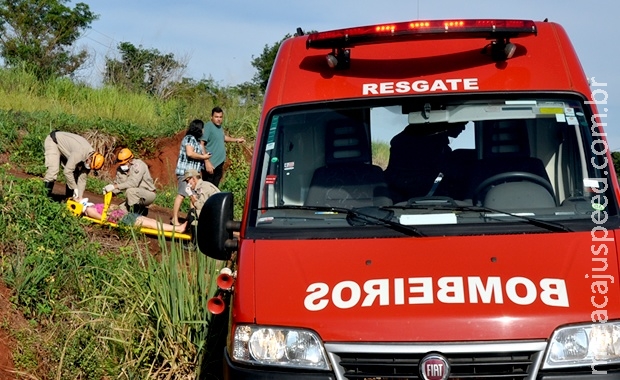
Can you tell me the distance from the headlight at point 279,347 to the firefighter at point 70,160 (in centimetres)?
943

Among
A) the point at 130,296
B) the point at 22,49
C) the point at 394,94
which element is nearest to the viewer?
the point at 394,94

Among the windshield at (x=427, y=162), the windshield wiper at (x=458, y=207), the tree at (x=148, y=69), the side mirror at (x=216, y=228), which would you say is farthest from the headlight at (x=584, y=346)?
the tree at (x=148, y=69)

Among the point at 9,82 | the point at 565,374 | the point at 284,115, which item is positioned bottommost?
the point at 565,374

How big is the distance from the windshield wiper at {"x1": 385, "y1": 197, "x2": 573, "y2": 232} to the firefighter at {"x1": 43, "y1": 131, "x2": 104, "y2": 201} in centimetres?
918

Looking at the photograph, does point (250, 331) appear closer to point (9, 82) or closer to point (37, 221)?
point (37, 221)

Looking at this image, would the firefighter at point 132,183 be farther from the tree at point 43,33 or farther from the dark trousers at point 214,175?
the tree at point 43,33

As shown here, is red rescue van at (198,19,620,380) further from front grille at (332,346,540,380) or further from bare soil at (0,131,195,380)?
bare soil at (0,131,195,380)

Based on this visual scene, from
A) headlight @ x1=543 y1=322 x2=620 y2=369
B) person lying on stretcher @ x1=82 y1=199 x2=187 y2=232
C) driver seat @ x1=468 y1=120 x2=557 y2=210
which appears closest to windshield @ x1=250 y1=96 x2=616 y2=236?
driver seat @ x1=468 y1=120 x2=557 y2=210

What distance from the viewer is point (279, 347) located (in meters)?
4.11

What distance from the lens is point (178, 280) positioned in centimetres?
680

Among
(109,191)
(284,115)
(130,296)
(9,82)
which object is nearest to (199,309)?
(130,296)

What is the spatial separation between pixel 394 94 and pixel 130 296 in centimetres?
319

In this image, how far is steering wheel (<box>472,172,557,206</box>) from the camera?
4941mm

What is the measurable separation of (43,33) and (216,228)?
24.7 metres
